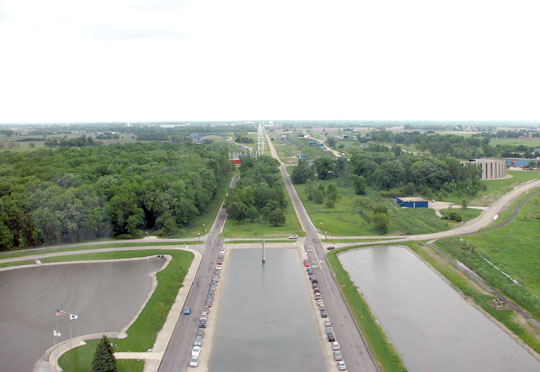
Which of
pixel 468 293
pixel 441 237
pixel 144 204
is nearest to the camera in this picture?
pixel 468 293

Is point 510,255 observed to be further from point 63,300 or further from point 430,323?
point 63,300

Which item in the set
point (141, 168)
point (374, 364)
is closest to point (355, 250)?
point (374, 364)

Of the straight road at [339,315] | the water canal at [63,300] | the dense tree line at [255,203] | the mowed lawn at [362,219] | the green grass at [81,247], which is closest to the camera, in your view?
the straight road at [339,315]

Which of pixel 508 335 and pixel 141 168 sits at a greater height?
pixel 141 168

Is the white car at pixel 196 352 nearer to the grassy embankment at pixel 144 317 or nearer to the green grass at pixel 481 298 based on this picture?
the grassy embankment at pixel 144 317

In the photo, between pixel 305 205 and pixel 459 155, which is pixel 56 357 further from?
pixel 459 155

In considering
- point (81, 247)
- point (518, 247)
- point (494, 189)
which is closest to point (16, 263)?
point (81, 247)

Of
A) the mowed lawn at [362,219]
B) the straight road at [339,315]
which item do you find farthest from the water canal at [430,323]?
the mowed lawn at [362,219]
